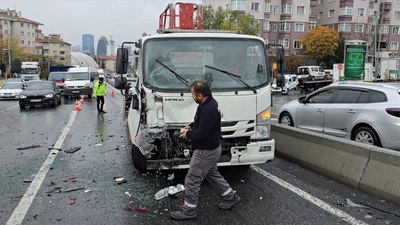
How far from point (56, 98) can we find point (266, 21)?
50482 millimetres

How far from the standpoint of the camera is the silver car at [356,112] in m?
7.98

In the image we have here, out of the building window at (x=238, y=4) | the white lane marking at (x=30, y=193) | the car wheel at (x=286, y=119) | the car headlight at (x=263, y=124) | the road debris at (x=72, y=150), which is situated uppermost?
the building window at (x=238, y=4)

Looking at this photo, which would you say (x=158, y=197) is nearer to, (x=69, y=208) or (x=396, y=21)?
(x=69, y=208)

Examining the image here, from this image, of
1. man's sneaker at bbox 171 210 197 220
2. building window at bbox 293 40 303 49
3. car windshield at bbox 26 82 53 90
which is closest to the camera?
man's sneaker at bbox 171 210 197 220

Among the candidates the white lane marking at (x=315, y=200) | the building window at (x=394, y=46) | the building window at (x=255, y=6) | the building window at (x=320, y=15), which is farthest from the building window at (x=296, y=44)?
the white lane marking at (x=315, y=200)

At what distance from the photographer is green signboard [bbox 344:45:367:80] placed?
20906 millimetres

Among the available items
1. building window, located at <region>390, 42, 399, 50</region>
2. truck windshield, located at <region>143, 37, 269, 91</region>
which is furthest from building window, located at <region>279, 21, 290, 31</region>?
truck windshield, located at <region>143, 37, 269, 91</region>

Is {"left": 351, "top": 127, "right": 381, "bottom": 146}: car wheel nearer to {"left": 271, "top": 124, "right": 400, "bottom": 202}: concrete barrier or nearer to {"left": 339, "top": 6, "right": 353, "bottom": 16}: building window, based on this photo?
{"left": 271, "top": 124, "right": 400, "bottom": 202}: concrete barrier

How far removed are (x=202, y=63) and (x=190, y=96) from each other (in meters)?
0.69

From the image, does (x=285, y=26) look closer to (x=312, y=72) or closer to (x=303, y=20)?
(x=303, y=20)

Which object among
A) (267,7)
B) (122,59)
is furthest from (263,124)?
(267,7)

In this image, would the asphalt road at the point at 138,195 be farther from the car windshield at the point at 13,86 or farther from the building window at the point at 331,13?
the building window at the point at 331,13

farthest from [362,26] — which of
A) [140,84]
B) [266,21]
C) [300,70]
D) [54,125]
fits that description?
[140,84]

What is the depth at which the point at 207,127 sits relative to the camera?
4641 millimetres
